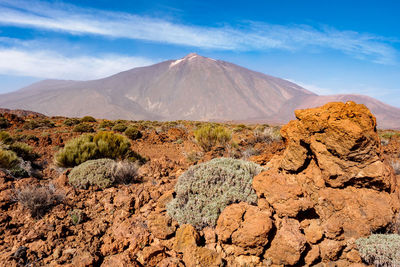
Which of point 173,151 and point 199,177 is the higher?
point 199,177

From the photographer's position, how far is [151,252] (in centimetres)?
246

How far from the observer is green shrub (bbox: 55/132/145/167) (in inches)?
233

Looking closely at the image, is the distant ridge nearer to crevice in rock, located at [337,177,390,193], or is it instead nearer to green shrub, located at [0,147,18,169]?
green shrub, located at [0,147,18,169]

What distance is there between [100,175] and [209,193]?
8.07ft

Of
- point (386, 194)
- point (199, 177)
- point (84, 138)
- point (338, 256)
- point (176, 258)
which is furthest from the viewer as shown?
point (84, 138)

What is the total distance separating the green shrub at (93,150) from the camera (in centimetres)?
591

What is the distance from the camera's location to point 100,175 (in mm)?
4480

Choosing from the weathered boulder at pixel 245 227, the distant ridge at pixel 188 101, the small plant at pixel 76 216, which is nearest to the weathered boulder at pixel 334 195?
the weathered boulder at pixel 245 227

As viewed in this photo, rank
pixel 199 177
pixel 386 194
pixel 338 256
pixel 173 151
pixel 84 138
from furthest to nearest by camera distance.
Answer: pixel 173 151 < pixel 84 138 < pixel 199 177 < pixel 386 194 < pixel 338 256

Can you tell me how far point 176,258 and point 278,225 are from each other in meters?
1.26

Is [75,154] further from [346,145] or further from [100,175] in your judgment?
[346,145]

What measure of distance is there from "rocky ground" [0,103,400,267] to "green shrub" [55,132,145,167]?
95.9 inches

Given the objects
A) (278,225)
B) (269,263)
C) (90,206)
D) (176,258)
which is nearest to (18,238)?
(90,206)

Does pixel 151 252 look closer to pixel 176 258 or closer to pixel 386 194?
pixel 176 258
